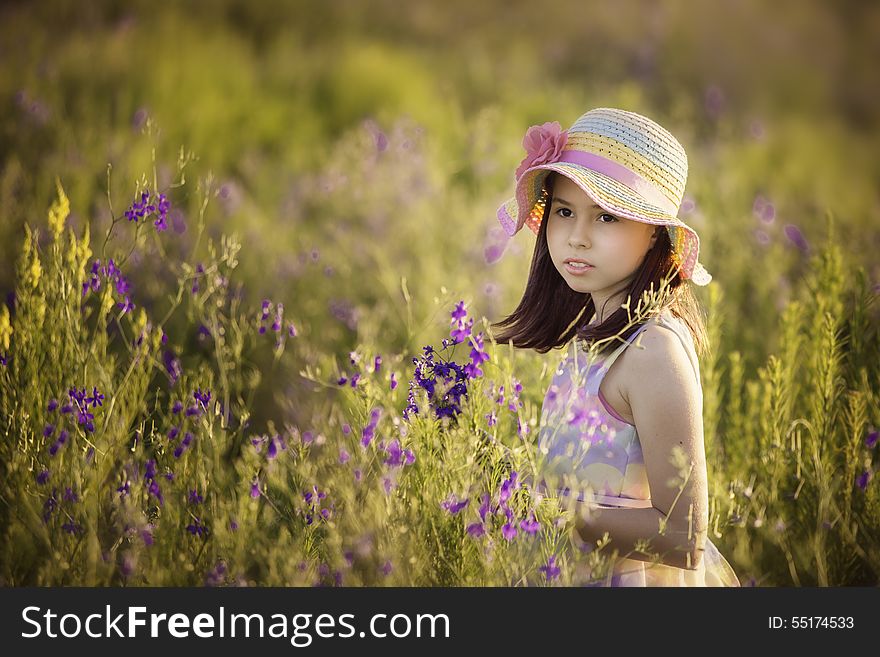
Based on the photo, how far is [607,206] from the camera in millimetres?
2137

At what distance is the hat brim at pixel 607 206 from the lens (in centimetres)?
217

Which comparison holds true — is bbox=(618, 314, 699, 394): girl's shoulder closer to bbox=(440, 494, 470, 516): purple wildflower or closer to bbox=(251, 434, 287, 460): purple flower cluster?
bbox=(440, 494, 470, 516): purple wildflower

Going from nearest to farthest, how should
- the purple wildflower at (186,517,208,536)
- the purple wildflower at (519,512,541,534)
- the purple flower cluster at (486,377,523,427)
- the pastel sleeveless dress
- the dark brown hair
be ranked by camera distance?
the purple wildflower at (519,512,541,534) → the purple flower cluster at (486,377,523,427) → the pastel sleeveless dress → the purple wildflower at (186,517,208,536) → the dark brown hair

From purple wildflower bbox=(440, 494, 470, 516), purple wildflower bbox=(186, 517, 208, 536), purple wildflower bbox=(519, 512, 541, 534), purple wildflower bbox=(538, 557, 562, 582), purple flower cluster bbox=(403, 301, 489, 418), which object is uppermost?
purple flower cluster bbox=(403, 301, 489, 418)

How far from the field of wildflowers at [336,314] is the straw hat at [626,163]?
1.50 ft

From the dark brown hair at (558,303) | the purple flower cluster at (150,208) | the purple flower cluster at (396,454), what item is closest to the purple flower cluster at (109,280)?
the purple flower cluster at (150,208)

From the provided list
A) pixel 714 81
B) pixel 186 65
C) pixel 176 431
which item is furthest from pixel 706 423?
pixel 714 81

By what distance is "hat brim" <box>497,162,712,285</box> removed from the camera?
2168 millimetres

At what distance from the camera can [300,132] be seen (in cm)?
692

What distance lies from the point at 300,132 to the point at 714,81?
5509 millimetres

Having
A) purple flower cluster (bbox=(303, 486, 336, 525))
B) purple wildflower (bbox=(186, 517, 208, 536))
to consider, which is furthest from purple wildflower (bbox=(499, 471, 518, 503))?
purple wildflower (bbox=(186, 517, 208, 536))

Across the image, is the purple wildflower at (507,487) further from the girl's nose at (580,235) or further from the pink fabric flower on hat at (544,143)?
the pink fabric flower on hat at (544,143)

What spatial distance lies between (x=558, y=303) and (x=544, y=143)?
48 centimetres

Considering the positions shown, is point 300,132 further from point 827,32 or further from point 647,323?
point 827,32
